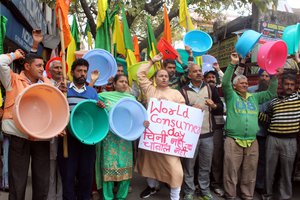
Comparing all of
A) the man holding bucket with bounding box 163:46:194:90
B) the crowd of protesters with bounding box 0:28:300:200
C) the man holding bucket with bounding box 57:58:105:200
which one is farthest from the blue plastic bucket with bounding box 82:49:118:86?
the man holding bucket with bounding box 57:58:105:200

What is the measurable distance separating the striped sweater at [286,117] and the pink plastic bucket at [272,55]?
1.39ft

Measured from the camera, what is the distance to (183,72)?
501cm

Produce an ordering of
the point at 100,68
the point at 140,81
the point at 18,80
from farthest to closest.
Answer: the point at 100,68 < the point at 140,81 < the point at 18,80

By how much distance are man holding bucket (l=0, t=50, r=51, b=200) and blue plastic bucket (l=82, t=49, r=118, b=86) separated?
120 centimetres

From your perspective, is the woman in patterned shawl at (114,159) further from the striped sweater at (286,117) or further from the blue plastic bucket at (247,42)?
the striped sweater at (286,117)

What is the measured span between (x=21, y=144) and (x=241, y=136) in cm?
268

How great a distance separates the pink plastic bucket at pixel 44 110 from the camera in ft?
10.1

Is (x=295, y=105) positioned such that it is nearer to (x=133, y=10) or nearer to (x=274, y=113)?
(x=274, y=113)

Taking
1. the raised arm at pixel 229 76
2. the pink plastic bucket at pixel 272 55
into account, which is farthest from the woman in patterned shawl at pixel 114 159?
the pink plastic bucket at pixel 272 55

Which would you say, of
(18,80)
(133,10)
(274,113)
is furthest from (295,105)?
(133,10)

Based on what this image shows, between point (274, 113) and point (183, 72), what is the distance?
1409 mm

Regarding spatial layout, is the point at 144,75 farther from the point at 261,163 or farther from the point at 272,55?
the point at 261,163

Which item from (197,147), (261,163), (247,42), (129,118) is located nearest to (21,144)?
(129,118)

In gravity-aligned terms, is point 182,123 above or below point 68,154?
above
